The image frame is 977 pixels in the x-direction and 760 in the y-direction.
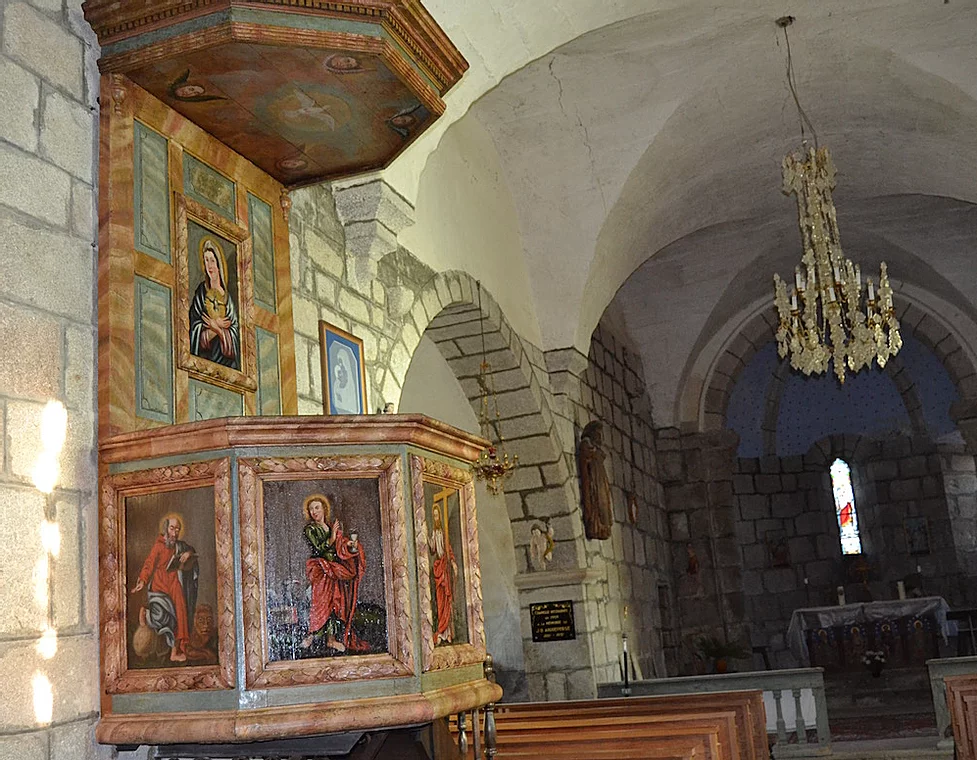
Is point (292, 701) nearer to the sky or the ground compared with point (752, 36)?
nearer to the ground

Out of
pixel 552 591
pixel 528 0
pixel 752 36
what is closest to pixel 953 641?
pixel 552 591

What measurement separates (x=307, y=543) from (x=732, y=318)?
10.6 m

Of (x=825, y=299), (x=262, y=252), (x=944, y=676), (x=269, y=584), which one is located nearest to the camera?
(x=269, y=584)

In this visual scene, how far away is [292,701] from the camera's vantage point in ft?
8.94

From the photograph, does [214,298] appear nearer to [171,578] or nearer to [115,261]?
[115,261]

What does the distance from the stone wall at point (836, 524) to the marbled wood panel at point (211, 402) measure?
11.1 m

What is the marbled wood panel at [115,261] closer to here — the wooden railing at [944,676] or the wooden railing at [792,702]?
the wooden railing at [944,676]

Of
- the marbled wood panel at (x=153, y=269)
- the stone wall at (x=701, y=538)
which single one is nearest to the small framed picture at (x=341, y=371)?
the marbled wood panel at (x=153, y=269)

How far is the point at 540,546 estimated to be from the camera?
819cm

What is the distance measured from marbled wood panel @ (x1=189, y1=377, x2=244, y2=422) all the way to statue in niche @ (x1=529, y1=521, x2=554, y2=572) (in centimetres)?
Answer: 470

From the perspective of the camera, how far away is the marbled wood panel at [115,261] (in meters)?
3.16

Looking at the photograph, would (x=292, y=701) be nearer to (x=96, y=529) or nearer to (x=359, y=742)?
(x=359, y=742)

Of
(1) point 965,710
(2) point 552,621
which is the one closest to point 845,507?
(2) point 552,621

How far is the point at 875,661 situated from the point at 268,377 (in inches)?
359
